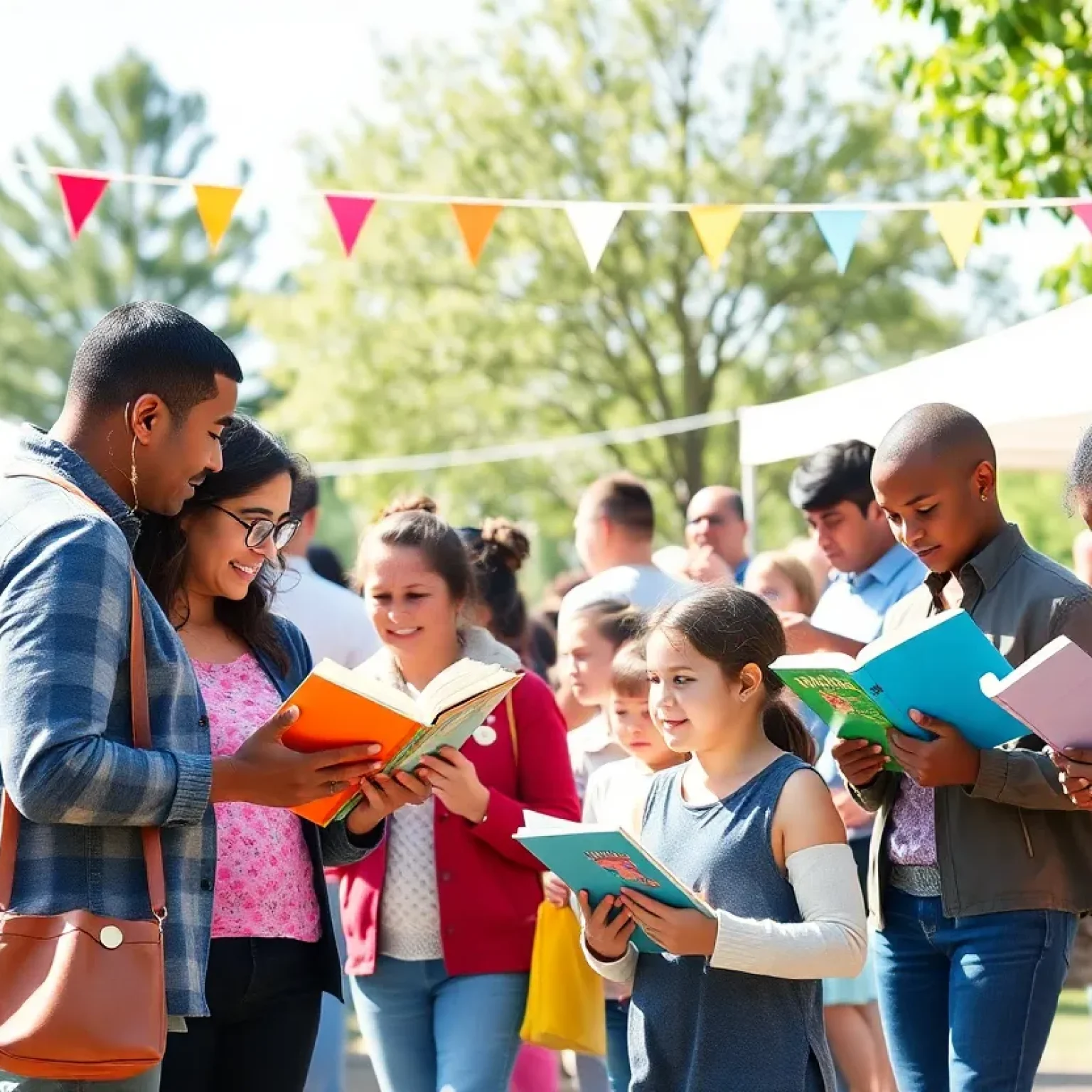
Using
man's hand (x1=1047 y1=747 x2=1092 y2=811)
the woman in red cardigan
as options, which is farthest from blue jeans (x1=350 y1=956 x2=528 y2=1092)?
man's hand (x1=1047 y1=747 x2=1092 y2=811)

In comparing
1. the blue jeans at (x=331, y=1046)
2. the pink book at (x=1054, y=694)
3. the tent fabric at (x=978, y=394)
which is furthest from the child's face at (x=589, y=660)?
the pink book at (x=1054, y=694)

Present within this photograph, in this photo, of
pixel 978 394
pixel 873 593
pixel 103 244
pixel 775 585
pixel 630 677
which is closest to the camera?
pixel 630 677

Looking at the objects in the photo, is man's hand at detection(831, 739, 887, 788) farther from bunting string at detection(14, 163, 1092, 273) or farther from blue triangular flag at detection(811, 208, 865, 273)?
blue triangular flag at detection(811, 208, 865, 273)

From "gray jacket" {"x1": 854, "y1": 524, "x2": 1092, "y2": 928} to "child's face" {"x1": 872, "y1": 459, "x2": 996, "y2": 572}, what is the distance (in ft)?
0.16

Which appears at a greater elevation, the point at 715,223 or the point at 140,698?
the point at 715,223

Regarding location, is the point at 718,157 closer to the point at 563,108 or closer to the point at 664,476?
the point at 563,108

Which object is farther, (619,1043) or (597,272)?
(597,272)

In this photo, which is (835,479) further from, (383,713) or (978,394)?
(383,713)

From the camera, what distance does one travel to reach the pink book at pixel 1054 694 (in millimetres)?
2840

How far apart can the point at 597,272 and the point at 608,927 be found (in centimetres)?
2266

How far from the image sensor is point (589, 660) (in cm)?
549

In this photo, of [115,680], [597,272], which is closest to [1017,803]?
[115,680]

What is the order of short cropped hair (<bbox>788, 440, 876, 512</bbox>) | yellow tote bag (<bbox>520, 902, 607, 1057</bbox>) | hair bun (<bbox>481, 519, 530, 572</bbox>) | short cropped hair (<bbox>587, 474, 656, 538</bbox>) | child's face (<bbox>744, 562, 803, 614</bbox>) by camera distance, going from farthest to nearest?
short cropped hair (<bbox>587, 474, 656, 538</bbox>)
child's face (<bbox>744, 562, 803, 614</bbox>)
hair bun (<bbox>481, 519, 530, 572</bbox>)
short cropped hair (<bbox>788, 440, 876, 512</bbox>)
yellow tote bag (<bbox>520, 902, 607, 1057</bbox>)

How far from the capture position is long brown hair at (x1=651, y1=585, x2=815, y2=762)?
3539mm
